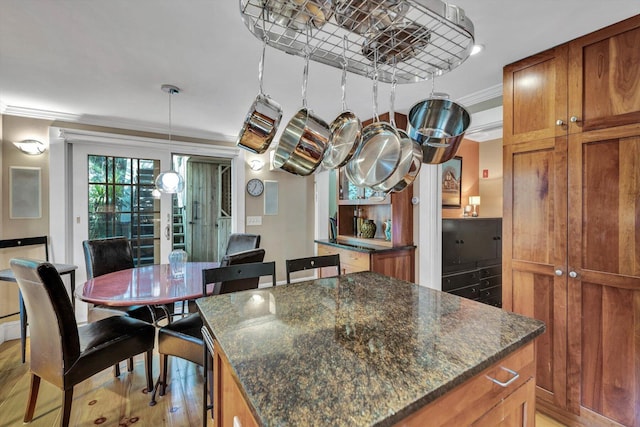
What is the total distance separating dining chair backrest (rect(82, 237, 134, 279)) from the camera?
2.63 meters

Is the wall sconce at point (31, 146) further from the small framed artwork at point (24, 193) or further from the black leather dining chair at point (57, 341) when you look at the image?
the black leather dining chair at point (57, 341)

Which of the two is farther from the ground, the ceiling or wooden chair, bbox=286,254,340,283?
the ceiling

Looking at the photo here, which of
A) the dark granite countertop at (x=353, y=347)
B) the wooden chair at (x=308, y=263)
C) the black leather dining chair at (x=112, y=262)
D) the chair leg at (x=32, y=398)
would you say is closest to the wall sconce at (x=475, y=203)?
the wooden chair at (x=308, y=263)

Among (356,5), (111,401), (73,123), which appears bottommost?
(111,401)

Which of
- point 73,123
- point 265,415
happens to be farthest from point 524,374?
point 73,123

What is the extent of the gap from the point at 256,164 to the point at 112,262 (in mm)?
2102

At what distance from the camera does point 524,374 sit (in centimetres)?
106

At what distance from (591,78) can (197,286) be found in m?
2.76

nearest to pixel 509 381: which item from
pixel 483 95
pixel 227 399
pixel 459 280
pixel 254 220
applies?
pixel 227 399

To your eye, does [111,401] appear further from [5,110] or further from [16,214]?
[5,110]

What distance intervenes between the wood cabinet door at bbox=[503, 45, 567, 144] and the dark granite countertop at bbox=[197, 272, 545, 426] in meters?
1.31

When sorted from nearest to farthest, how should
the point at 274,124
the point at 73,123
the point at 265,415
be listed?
the point at 265,415 < the point at 274,124 < the point at 73,123

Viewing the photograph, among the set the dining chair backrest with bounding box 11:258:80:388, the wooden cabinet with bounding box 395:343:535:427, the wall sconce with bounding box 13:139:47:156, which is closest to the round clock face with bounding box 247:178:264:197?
the wall sconce with bounding box 13:139:47:156

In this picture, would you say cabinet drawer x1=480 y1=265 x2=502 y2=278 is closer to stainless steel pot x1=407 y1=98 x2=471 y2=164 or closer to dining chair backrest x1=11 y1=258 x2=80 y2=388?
stainless steel pot x1=407 y1=98 x2=471 y2=164
